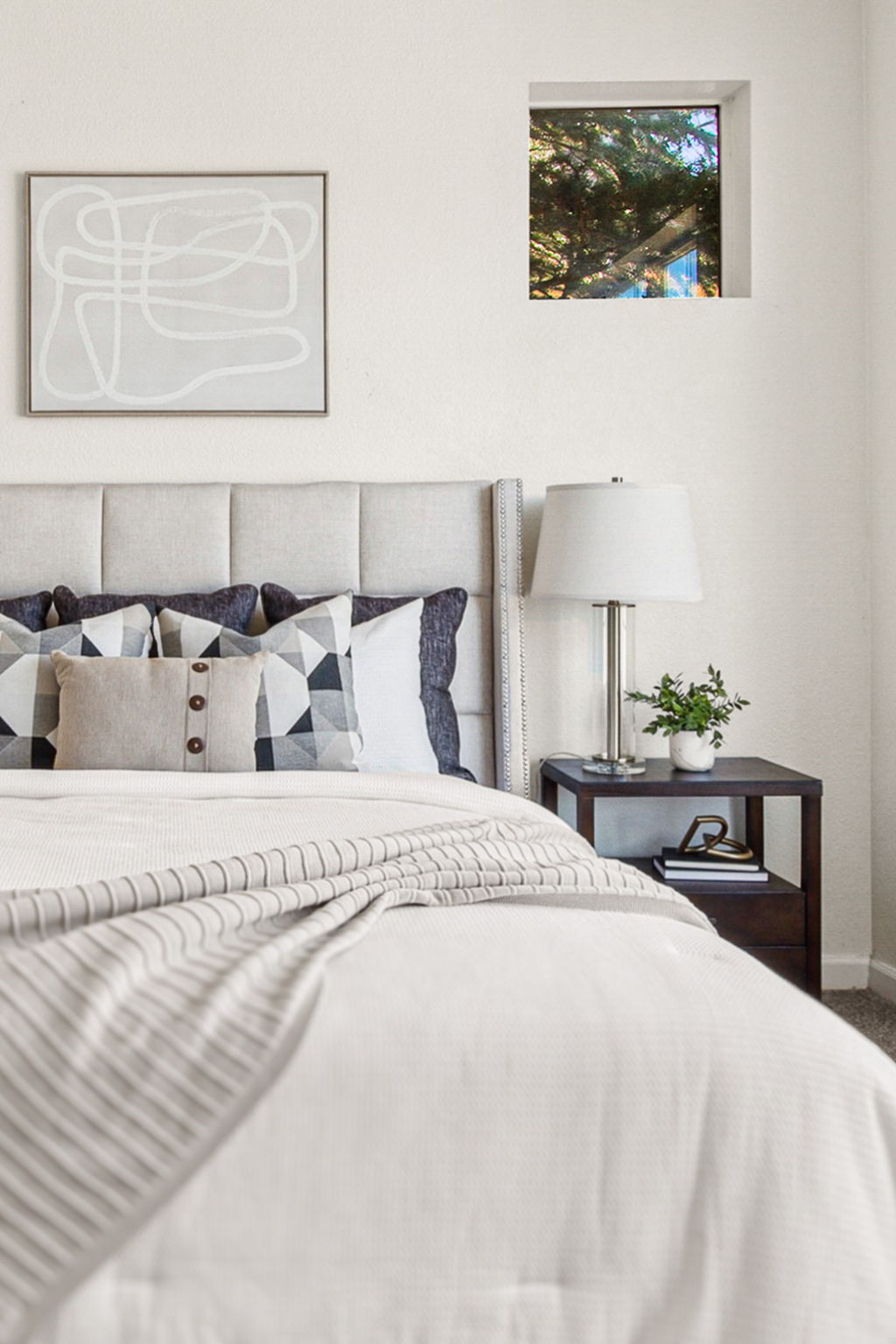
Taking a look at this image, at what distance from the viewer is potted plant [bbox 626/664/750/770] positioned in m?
3.04

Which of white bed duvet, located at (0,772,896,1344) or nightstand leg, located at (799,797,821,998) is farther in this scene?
nightstand leg, located at (799,797,821,998)

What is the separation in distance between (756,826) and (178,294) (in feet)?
6.91

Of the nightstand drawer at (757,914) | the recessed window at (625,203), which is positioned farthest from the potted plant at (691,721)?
the recessed window at (625,203)

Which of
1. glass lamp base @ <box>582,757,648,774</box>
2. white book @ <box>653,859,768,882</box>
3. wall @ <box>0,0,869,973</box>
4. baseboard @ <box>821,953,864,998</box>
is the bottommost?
baseboard @ <box>821,953,864,998</box>

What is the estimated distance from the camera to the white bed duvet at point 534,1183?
38.9 inches

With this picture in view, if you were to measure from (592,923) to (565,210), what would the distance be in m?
2.64

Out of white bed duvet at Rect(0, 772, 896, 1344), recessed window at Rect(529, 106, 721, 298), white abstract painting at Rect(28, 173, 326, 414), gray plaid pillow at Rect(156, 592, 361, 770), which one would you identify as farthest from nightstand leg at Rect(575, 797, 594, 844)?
white bed duvet at Rect(0, 772, 896, 1344)

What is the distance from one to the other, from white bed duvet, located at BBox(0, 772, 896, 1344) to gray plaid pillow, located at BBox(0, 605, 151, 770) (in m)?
1.57

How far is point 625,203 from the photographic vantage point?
11.5ft

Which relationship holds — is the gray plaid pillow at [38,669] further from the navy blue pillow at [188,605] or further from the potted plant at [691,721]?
the potted plant at [691,721]

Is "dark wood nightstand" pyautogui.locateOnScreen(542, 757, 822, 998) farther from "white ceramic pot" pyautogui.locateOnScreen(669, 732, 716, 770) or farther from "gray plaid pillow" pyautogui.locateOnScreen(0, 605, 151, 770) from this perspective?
"gray plaid pillow" pyautogui.locateOnScreen(0, 605, 151, 770)

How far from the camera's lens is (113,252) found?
3258 millimetres

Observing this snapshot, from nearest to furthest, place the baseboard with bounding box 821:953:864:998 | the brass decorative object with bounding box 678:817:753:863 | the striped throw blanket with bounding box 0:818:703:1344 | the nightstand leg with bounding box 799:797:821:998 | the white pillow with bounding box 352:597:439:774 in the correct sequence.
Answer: the striped throw blanket with bounding box 0:818:703:1344 → the white pillow with bounding box 352:597:439:774 → the nightstand leg with bounding box 799:797:821:998 → the brass decorative object with bounding box 678:817:753:863 → the baseboard with bounding box 821:953:864:998

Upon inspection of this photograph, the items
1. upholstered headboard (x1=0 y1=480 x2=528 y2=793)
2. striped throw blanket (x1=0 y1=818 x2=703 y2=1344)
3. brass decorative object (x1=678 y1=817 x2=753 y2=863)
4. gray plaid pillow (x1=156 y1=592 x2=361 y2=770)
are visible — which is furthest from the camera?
upholstered headboard (x1=0 y1=480 x2=528 y2=793)
